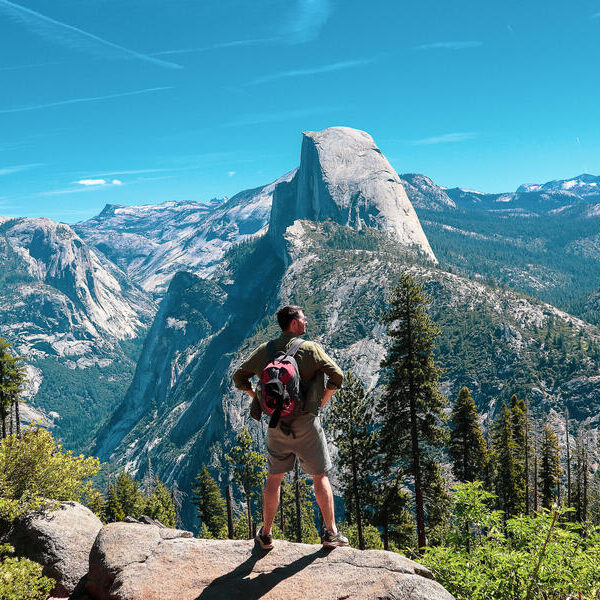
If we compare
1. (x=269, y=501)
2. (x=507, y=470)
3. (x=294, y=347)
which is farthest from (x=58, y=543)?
(x=507, y=470)

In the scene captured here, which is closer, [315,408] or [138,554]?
[315,408]

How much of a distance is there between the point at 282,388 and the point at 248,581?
340cm

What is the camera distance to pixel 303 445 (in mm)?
7988

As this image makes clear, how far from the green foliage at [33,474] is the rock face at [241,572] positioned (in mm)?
3919

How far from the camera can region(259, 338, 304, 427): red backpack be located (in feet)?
24.4

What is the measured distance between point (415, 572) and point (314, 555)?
1.76m

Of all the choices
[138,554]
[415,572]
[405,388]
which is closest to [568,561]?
[415,572]

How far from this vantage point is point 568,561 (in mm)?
7020

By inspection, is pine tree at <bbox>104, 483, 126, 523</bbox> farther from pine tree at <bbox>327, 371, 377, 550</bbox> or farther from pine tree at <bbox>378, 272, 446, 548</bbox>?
pine tree at <bbox>378, 272, 446, 548</bbox>

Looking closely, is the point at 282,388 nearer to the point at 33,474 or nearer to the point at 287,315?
the point at 287,315

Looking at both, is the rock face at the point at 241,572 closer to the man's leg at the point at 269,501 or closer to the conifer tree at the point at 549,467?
the man's leg at the point at 269,501

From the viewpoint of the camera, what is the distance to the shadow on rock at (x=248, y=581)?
300 inches

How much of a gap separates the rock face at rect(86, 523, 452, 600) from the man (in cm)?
71

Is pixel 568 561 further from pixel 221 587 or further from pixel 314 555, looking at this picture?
pixel 221 587
